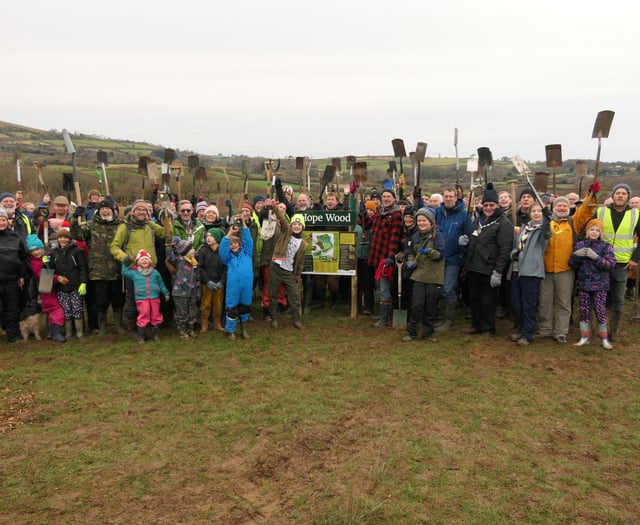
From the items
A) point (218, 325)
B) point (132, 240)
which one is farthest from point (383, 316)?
point (132, 240)

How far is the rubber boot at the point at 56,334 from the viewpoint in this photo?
7.56 m

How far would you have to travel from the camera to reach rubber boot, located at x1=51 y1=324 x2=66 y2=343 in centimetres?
756

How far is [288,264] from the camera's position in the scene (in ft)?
27.3

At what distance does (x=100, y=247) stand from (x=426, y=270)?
5118 mm

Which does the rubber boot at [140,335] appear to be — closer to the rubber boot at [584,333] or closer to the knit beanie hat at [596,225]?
the rubber boot at [584,333]

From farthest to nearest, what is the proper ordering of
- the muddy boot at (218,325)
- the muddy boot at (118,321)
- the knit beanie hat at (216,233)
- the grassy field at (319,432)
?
the muddy boot at (218,325), the muddy boot at (118,321), the knit beanie hat at (216,233), the grassy field at (319,432)

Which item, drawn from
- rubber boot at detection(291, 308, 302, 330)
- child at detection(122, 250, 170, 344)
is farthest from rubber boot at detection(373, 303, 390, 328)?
child at detection(122, 250, 170, 344)

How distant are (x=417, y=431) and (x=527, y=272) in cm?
354

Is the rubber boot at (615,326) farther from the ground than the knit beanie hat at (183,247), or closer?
closer

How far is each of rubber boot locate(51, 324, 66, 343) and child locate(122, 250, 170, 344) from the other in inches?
46.8

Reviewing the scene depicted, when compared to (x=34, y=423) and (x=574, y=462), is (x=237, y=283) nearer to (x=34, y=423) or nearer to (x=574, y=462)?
(x=34, y=423)

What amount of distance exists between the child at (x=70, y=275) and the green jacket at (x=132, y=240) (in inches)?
26.8

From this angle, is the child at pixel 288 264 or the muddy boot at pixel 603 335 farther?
the child at pixel 288 264

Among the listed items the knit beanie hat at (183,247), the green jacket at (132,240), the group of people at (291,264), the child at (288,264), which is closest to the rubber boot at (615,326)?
the group of people at (291,264)
